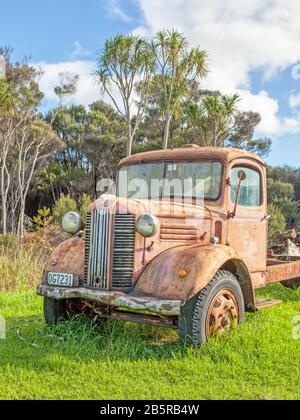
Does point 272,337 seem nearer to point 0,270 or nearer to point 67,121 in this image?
point 0,270

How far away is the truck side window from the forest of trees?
11.0 meters

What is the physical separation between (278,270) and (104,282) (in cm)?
285

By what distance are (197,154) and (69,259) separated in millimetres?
1902

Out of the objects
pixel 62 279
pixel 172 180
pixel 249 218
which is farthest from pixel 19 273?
pixel 249 218

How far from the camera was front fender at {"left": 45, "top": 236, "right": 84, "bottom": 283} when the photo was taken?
17.1 feet

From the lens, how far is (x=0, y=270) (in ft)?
29.0

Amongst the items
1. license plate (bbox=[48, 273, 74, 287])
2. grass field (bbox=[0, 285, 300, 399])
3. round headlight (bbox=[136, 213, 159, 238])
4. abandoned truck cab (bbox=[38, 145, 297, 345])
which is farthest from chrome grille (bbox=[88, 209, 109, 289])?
grass field (bbox=[0, 285, 300, 399])

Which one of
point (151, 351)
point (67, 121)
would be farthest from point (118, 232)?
point (67, 121)

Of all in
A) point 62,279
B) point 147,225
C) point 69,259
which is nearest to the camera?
point 147,225

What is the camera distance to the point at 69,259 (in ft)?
17.6

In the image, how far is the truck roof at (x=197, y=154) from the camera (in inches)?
219

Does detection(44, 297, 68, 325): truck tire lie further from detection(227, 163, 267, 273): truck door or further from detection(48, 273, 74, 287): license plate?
detection(227, 163, 267, 273): truck door

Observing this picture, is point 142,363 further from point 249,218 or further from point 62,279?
point 249,218

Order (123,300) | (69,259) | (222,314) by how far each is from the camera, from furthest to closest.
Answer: (69,259) < (222,314) < (123,300)
